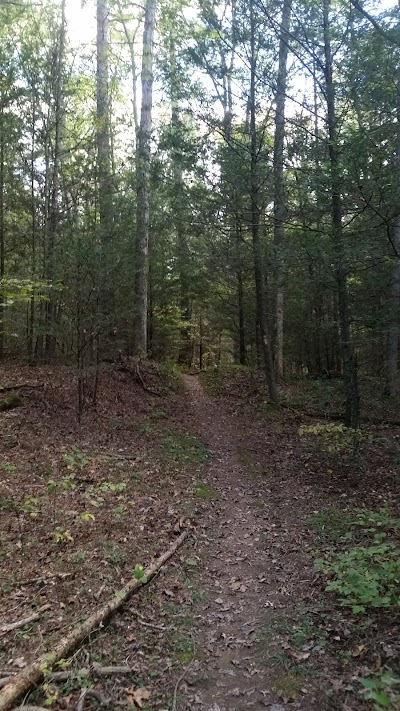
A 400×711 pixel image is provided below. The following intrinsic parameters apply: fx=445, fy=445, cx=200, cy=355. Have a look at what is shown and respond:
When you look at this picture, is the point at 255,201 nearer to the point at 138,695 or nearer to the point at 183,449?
the point at 183,449

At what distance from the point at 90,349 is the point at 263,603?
7257 mm

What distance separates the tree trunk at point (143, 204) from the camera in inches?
564

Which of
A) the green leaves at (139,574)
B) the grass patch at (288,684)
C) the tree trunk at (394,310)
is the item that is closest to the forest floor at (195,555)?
the grass patch at (288,684)

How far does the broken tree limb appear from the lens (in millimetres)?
3062

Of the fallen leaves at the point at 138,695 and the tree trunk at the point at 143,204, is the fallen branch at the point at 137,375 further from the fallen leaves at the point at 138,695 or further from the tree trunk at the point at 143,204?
the fallen leaves at the point at 138,695

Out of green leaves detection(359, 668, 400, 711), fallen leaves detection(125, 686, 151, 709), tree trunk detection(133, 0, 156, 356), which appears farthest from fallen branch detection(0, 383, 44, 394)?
green leaves detection(359, 668, 400, 711)

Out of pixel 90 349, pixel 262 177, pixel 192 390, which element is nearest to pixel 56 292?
pixel 90 349

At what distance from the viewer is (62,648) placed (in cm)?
355

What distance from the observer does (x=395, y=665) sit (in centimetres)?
316

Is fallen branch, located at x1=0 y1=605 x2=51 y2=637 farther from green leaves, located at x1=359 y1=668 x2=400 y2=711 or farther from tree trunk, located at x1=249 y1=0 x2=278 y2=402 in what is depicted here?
tree trunk, located at x1=249 y1=0 x2=278 y2=402

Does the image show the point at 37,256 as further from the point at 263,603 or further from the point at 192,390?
the point at 263,603

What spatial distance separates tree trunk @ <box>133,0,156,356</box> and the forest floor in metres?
5.54

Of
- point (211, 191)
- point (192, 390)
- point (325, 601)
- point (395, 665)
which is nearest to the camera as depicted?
point (395, 665)

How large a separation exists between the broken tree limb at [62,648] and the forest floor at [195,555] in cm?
9
